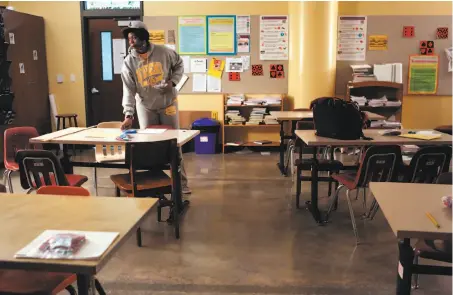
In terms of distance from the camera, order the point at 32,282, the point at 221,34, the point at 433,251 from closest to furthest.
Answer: the point at 32,282 → the point at 433,251 → the point at 221,34

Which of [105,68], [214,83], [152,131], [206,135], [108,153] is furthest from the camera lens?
[105,68]

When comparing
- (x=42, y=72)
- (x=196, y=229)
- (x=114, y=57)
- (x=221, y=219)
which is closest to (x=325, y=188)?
(x=221, y=219)

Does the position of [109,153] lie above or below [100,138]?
below

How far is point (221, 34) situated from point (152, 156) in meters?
4.13

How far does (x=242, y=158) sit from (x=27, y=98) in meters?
3.25

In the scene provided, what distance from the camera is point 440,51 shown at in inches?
264

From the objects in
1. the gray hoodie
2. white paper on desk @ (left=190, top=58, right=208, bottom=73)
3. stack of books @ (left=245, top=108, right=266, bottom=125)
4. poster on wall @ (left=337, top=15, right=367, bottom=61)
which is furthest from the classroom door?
poster on wall @ (left=337, top=15, right=367, bottom=61)

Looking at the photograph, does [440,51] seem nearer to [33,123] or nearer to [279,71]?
[279,71]

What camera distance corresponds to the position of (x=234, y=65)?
7035 mm

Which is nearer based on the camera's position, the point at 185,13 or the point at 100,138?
the point at 100,138

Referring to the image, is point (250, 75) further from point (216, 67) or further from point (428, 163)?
point (428, 163)

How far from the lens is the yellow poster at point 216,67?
7027 millimetres

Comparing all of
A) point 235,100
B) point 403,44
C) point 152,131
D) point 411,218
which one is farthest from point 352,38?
point 411,218

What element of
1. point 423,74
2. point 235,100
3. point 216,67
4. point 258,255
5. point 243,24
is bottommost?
point 258,255
